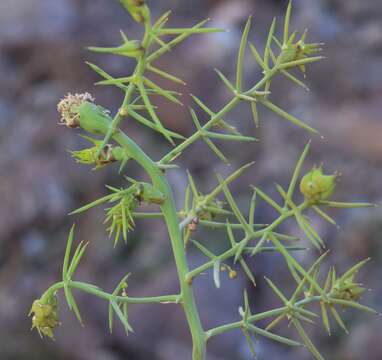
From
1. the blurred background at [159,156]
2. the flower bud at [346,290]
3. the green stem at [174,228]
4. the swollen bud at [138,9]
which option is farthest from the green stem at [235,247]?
the blurred background at [159,156]

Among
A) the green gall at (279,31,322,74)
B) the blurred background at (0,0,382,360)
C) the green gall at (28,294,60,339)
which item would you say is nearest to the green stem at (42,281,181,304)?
the green gall at (28,294,60,339)

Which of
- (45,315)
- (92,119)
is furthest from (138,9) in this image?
(45,315)

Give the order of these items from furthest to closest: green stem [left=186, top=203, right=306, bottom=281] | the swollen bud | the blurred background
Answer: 1. the blurred background
2. green stem [left=186, top=203, right=306, bottom=281]
3. the swollen bud

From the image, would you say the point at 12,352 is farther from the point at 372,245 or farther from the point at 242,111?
the point at 242,111

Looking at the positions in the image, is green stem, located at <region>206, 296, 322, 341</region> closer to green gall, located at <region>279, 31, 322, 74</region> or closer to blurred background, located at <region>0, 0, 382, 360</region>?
green gall, located at <region>279, 31, 322, 74</region>

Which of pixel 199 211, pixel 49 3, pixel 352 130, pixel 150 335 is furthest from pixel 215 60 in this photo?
pixel 199 211

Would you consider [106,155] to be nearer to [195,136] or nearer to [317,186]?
[195,136]

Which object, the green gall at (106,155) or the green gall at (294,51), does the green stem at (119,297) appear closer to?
the green gall at (106,155)
